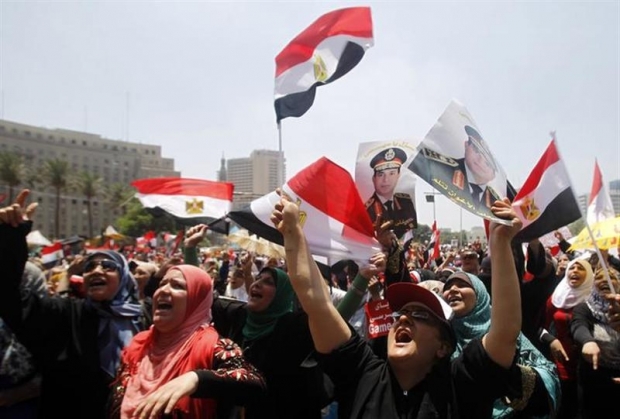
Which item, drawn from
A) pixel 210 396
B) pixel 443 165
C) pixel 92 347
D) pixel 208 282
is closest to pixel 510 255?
pixel 443 165

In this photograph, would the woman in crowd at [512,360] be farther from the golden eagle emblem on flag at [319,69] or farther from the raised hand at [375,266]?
the golden eagle emblem on flag at [319,69]

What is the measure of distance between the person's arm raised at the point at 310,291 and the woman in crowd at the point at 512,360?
25.5 inches

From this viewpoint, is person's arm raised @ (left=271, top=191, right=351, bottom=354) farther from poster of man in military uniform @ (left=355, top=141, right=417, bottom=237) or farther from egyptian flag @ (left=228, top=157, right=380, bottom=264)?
poster of man in military uniform @ (left=355, top=141, right=417, bottom=237)

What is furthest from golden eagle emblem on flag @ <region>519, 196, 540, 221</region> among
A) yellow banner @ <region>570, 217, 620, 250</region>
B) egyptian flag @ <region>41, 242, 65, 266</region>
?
egyptian flag @ <region>41, 242, 65, 266</region>

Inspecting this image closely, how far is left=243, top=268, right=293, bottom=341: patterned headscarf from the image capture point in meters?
3.25

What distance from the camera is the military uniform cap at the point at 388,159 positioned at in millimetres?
4730

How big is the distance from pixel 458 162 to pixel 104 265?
232 cm

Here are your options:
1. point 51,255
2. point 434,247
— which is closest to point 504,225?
point 434,247

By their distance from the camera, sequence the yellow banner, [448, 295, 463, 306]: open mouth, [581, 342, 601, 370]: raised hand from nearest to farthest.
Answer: [448, 295, 463, 306]: open mouth < [581, 342, 601, 370]: raised hand < the yellow banner

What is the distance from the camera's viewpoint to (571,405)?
14.5 feet

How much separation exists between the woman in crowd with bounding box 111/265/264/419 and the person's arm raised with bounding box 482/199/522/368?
3.84 feet

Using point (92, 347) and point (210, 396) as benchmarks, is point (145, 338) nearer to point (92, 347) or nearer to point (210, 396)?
point (92, 347)

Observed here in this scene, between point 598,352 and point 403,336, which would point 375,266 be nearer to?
point 403,336

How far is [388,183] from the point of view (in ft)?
15.3
